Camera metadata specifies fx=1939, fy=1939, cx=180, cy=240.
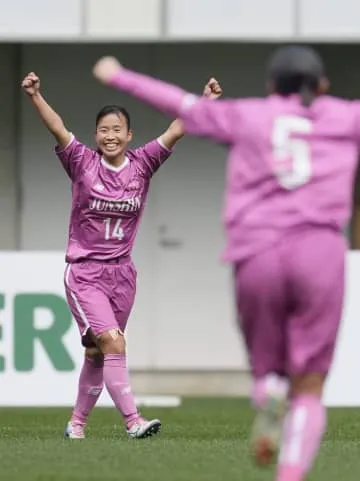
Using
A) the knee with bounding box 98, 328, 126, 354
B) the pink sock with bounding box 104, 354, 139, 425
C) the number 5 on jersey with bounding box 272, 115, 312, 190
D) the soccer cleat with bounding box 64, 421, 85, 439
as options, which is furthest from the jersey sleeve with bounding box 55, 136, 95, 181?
the number 5 on jersey with bounding box 272, 115, 312, 190

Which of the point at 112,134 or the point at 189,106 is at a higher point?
the point at 189,106

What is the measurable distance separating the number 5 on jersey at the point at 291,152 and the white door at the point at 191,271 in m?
12.3

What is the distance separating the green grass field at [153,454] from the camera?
28.1 ft

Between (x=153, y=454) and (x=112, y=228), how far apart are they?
72.8 inches

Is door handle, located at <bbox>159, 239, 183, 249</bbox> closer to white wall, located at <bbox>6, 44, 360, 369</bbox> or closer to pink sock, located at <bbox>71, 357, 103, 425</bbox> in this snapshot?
white wall, located at <bbox>6, 44, 360, 369</bbox>

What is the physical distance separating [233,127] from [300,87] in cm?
30

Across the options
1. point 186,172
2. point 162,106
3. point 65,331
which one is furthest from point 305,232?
point 186,172

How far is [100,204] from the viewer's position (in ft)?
35.9

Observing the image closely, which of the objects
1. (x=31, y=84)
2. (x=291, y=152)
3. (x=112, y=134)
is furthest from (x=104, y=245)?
(x=291, y=152)

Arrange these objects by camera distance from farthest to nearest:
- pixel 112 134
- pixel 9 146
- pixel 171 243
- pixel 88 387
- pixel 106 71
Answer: pixel 9 146 → pixel 171 243 → pixel 88 387 → pixel 112 134 → pixel 106 71

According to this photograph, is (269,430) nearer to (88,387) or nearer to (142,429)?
(142,429)

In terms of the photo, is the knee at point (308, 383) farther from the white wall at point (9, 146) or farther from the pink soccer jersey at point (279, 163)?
the white wall at point (9, 146)

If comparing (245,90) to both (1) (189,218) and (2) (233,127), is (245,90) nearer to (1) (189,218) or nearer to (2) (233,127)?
(1) (189,218)

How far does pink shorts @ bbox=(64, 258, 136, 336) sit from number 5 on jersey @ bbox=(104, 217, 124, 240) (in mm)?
162
